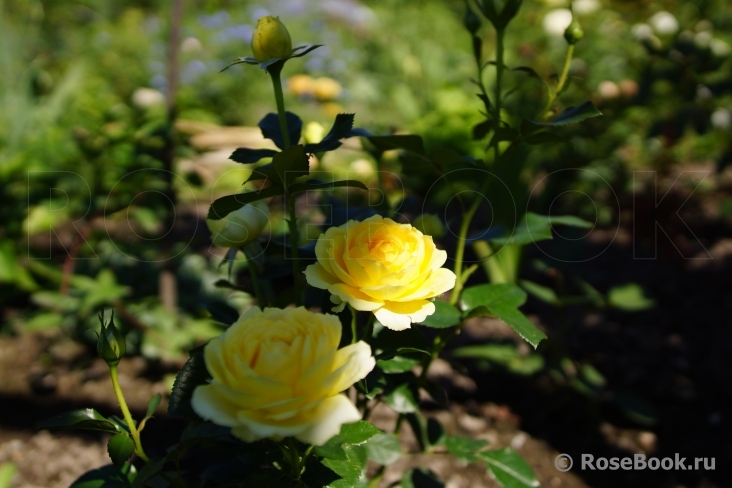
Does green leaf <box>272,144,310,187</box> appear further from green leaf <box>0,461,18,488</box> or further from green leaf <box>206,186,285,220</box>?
green leaf <box>0,461,18,488</box>

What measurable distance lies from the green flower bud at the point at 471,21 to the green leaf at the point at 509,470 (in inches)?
23.9

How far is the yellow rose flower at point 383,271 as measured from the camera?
567 mm

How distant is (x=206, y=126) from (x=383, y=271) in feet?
6.91

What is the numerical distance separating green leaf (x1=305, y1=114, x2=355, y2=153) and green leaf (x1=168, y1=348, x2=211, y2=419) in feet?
0.85

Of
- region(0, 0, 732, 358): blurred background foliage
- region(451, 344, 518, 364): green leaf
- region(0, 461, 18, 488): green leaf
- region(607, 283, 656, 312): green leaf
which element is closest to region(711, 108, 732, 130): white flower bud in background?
region(0, 0, 732, 358): blurred background foliage

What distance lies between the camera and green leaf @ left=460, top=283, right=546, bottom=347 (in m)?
0.66

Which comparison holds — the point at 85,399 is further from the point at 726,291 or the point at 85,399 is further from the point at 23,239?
the point at 726,291

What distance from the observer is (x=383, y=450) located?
0.86m

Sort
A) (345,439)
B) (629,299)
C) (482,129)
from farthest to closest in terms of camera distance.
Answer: (629,299) → (482,129) → (345,439)

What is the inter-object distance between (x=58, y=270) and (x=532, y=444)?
→ 4.43ft

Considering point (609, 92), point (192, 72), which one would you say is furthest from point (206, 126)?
point (609, 92)

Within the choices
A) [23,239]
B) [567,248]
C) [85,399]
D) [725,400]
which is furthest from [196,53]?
[725,400]

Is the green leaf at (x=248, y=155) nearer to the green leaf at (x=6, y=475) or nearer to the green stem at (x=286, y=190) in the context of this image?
the green stem at (x=286, y=190)

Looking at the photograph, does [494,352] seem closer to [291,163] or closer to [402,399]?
[402,399]
